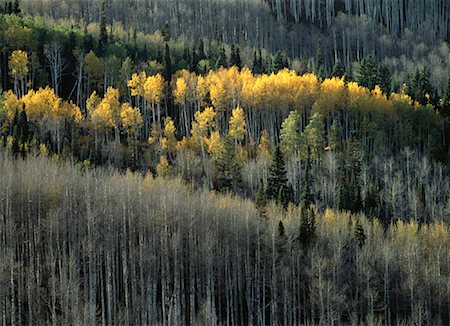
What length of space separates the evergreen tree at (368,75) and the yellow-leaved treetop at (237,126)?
33.0 metres

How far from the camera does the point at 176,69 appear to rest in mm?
106688

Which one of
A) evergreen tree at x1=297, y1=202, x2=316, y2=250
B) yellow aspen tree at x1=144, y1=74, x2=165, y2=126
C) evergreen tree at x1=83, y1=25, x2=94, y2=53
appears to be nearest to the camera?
evergreen tree at x1=297, y1=202, x2=316, y2=250

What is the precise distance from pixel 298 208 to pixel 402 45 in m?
107

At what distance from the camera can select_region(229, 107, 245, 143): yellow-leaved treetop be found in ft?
266

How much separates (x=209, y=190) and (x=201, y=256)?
618 inches

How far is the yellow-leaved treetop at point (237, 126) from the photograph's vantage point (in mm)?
81000

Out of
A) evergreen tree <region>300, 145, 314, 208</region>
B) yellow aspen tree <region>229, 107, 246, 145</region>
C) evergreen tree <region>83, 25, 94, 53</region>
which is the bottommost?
evergreen tree <region>300, 145, 314, 208</region>

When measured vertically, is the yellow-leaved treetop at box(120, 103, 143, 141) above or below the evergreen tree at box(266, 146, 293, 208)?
above

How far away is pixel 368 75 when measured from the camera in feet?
355

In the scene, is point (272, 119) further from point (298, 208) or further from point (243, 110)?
point (298, 208)

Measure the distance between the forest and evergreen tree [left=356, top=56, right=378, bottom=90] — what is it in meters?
0.46

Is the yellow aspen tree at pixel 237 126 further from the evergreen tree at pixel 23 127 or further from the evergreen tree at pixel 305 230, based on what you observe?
the evergreen tree at pixel 23 127

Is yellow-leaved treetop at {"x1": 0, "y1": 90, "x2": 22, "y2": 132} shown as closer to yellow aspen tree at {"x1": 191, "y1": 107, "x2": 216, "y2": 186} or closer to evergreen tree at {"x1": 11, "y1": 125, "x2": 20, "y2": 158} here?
evergreen tree at {"x1": 11, "y1": 125, "x2": 20, "y2": 158}

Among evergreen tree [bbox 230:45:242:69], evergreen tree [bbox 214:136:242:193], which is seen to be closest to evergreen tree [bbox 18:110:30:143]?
evergreen tree [bbox 214:136:242:193]
